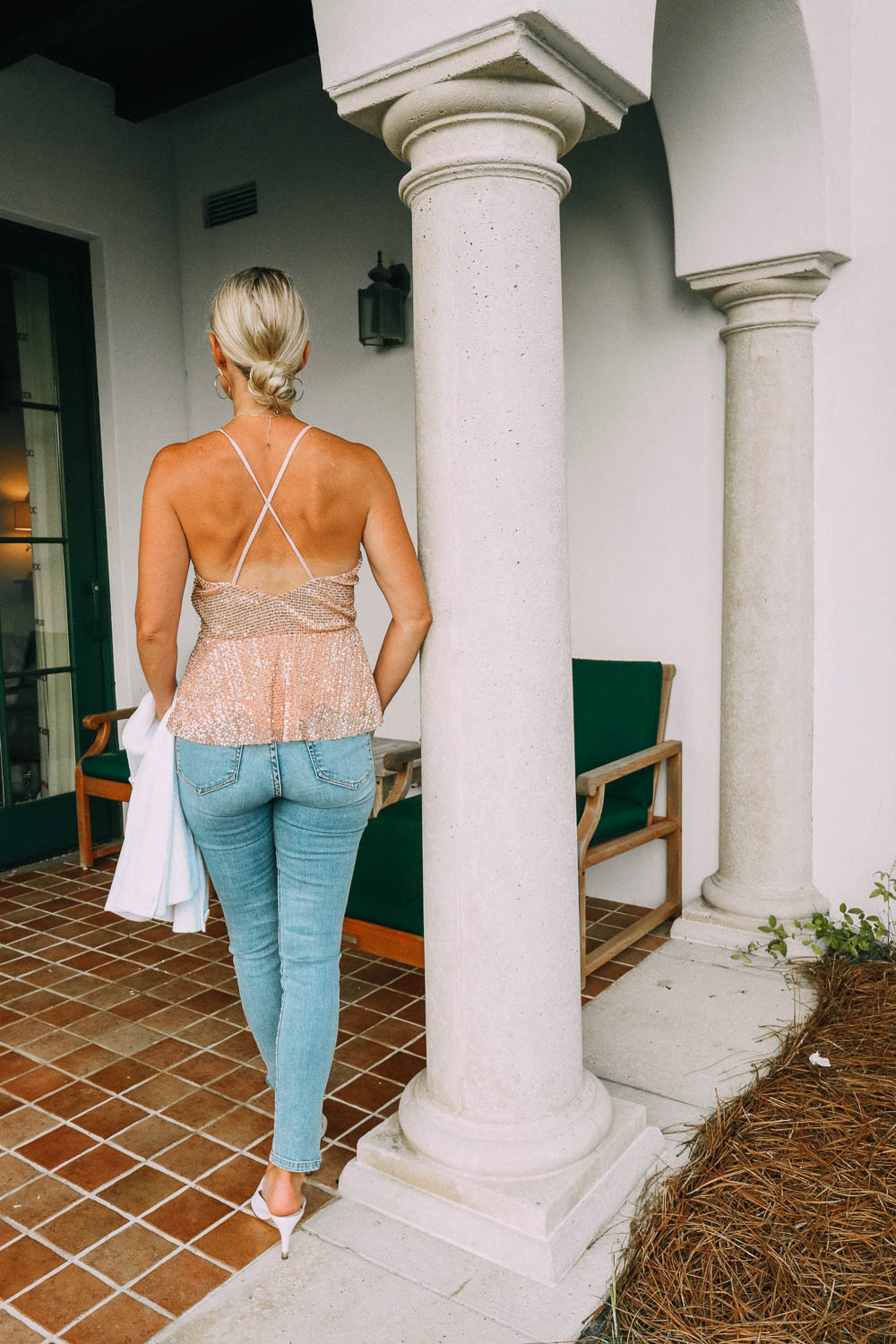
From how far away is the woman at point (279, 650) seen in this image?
191 centimetres

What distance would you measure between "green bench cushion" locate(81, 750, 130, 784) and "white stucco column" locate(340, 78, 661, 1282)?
2.70m

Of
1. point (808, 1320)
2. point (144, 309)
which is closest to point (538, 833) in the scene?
point (808, 1320)

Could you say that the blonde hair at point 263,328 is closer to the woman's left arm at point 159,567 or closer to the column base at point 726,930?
the woman's left arm at point 159,567

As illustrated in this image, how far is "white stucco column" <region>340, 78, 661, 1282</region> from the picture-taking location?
79.9 inches

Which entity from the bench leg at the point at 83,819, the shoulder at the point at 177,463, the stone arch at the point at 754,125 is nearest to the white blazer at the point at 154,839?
the shoulder at the point at 177,463

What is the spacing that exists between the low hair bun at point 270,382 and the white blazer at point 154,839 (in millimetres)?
647

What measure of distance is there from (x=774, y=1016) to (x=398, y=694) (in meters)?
2.29

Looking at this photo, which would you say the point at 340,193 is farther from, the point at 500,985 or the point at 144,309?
the point at 500,985

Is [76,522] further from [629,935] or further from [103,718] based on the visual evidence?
[629,935]

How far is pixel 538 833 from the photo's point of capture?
2.14 metres

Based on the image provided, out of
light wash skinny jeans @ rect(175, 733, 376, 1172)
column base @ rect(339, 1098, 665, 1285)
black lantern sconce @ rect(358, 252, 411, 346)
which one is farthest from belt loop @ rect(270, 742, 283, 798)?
black lantern sconce @ rect(358, 252, 411, 346)

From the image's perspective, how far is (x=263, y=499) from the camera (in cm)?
192

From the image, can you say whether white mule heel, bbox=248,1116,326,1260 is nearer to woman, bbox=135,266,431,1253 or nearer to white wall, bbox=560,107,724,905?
woman, bbox=135,266,431,1253

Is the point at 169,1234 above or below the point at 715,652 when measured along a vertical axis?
below
